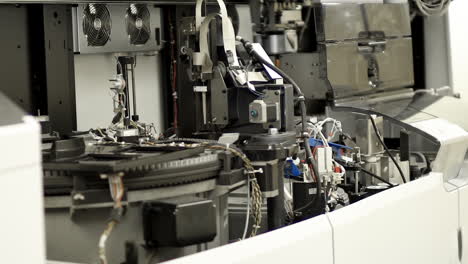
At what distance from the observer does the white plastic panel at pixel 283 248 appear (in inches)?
75.1

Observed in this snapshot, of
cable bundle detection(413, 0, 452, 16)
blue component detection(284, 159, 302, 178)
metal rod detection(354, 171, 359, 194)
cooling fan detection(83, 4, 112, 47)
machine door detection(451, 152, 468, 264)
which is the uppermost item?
cable bundle detection(413, 0, 452, 16)

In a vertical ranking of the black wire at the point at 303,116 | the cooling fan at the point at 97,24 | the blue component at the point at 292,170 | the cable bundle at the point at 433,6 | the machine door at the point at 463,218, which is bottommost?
the machine door at the point at 463,218

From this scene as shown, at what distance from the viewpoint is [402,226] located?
273 cm

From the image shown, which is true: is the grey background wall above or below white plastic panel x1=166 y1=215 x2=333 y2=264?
above

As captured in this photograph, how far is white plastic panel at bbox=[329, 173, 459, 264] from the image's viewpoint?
2.42 meters

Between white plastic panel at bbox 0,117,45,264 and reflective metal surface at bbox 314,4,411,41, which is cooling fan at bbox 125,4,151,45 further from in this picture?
white plastic panel at bbox 0,117,45,264

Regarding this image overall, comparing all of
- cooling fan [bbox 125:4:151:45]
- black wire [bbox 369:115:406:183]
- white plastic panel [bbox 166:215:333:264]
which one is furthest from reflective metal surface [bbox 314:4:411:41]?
white plastic panel [bbox 166:215:333:264]

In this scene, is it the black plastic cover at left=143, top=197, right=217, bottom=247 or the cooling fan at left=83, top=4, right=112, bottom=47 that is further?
the cooling fan at left=83, top=4, right=112, bottom=47

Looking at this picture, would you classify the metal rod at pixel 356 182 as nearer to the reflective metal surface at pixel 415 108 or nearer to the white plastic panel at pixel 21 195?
the reflective metal surface at pixel 415 108

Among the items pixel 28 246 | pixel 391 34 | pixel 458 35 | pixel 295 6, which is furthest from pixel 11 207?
pixel 458 35

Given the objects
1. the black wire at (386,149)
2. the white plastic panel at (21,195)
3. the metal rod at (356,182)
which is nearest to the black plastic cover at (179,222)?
the white plastic panel at (21,195)

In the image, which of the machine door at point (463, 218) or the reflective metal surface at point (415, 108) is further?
the reflective metal surface at point (415, 108)

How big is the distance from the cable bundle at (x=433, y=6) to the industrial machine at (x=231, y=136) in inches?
4.1

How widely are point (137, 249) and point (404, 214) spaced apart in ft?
3.63
